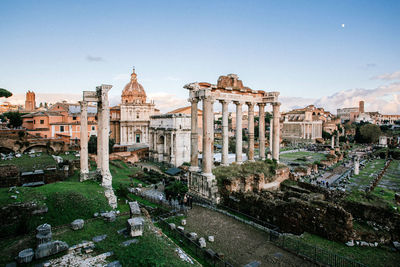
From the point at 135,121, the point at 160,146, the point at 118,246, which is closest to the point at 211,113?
the point at 118,246

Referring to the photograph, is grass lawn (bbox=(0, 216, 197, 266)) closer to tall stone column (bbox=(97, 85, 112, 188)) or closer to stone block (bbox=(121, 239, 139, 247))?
stone block (bbox=(121, 239, 139, 247))

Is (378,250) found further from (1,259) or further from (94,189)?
(94,189)

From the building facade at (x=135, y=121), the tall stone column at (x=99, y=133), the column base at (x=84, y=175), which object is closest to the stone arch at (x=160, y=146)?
the building facade at (x=135, y=121)

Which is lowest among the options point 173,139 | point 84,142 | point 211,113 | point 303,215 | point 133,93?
point 303,215

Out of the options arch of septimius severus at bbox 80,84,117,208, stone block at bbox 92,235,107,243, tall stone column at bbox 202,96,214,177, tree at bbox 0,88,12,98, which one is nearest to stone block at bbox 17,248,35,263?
stone block at bbox 92,235,107,243

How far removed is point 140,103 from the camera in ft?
167

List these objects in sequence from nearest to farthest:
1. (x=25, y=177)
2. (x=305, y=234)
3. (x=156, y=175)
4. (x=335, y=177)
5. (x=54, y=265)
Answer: (x=54, y=265) → (x=305, y=234) → (x=25, y=177) → (x=156, y=175) → (x=335, y=177)

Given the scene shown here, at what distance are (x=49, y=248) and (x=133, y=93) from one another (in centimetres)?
5041

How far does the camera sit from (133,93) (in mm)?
54562

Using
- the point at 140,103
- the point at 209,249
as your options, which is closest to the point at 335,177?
the point at 209,249

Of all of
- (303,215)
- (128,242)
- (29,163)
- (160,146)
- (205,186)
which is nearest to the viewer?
(128,242)

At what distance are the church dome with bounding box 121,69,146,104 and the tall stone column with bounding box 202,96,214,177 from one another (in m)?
40.5

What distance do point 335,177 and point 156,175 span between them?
22.9m

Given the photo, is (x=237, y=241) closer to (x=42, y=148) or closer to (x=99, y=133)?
(x=99, y=133)
